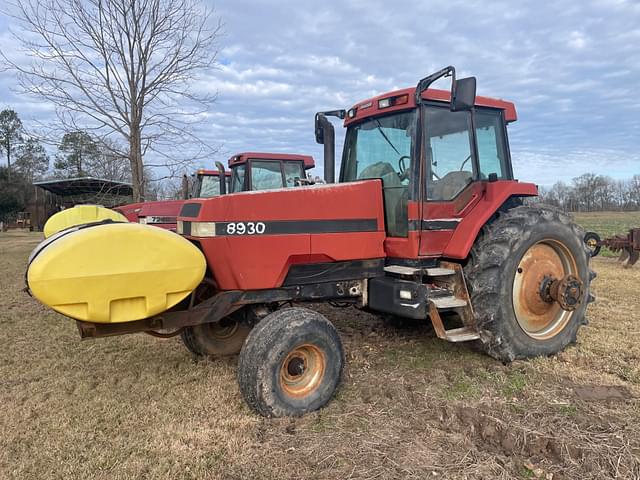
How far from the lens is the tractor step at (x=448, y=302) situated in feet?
12.8

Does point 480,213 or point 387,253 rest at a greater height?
point 480,213

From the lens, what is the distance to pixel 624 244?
375 inches

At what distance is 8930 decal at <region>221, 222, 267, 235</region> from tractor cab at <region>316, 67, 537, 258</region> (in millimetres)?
1284

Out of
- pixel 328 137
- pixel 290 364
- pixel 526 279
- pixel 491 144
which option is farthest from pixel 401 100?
pixel 290 364

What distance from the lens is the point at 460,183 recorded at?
172 inches

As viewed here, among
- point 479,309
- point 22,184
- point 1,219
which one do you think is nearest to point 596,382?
point 479,309

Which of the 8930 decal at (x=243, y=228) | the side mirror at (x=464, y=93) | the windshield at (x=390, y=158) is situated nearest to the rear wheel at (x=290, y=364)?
the 8930 decal at (x=243, y=228)

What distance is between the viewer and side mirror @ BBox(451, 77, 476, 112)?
357 centimetres

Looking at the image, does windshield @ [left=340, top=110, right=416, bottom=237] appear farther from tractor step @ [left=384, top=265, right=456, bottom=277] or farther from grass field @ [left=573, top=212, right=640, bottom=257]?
grass field @ [left=573, top=212, right=640, bottom=257]

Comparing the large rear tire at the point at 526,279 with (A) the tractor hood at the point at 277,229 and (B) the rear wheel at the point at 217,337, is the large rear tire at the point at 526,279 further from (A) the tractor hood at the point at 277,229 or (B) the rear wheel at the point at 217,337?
(B) the rear wheel at the point at 217,337

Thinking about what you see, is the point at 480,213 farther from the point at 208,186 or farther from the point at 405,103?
the point at 208,186

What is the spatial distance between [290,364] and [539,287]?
99.5 inches

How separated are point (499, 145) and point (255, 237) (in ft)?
9.15

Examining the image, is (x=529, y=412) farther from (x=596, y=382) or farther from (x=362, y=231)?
(x=362, y=231)
